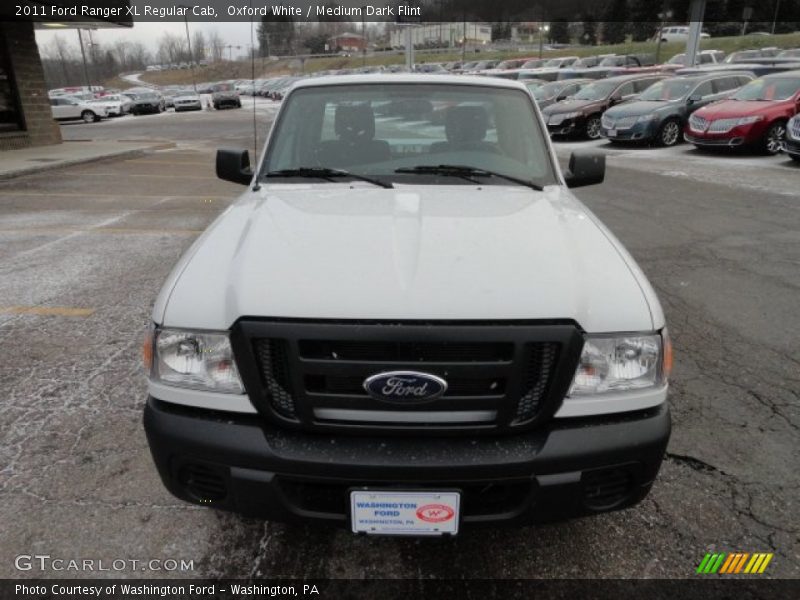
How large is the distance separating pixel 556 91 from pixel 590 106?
497 cm

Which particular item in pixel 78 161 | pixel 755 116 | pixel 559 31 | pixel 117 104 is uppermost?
pixel 559 31

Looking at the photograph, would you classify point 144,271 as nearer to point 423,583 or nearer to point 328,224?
point 328,224

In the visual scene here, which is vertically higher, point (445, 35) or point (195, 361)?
point (445, 35)

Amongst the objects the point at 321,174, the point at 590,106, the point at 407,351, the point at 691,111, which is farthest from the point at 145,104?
the point at 407,351

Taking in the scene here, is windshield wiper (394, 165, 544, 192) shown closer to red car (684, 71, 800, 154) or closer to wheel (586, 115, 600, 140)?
red car (684, 71, 800, 154)

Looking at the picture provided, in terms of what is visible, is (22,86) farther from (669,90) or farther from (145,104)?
(145,104)

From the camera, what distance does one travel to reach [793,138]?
10.7 meters

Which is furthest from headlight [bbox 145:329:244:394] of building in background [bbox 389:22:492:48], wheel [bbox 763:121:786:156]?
building in background [bbox 389:22:492:48]

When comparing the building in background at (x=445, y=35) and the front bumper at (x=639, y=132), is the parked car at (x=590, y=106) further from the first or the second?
the building in background at (x=445, y=35)

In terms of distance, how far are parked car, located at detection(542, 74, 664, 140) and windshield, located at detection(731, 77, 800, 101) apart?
416 cm

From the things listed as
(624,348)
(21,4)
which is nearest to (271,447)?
(624,348)

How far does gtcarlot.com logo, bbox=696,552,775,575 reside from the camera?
7.07 feet

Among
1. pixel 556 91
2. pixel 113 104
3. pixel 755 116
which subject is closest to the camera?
pixel 755 116

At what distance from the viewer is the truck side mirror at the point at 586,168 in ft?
10.9
